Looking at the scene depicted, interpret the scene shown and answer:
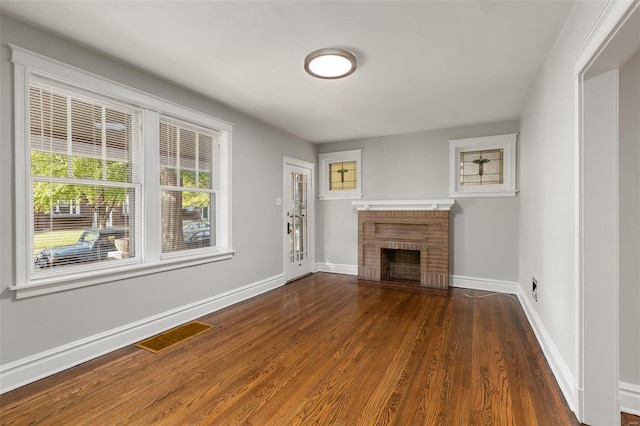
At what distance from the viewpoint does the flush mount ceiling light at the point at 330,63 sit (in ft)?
8.02

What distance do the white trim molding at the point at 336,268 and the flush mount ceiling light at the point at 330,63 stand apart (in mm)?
3680

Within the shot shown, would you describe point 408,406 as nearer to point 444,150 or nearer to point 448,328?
point 448,328

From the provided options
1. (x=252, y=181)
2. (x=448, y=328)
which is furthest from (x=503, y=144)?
(x=252, y=181)

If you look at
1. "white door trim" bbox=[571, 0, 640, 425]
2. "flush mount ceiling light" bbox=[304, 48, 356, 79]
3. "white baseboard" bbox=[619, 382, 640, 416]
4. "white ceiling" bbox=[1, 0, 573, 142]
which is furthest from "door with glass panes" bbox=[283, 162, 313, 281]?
"white baseboard" bbox=[619, 382, 640, 416]

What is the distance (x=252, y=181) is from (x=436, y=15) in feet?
9.80

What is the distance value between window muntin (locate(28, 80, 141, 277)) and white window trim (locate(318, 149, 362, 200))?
352 cm

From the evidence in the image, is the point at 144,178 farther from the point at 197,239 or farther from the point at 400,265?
A: the point at 400,265

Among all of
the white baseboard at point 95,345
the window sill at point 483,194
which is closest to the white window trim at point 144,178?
the white baseboard at point 95,345

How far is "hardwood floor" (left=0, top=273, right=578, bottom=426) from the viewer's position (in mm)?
1788

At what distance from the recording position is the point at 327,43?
2361 mm

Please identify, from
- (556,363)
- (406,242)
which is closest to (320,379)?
(556,363)

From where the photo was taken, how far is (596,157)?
1.68m

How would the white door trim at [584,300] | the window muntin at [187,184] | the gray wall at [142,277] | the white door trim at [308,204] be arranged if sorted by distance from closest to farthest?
1. the white door trim at [584,300]
2. the gray wall at [142,277]
3. the window muntin at [187,184]
4. the white door trim at [308,204]

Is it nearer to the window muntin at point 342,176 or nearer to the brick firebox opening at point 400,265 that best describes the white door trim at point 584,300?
the brick firebox opening at point 400,265
